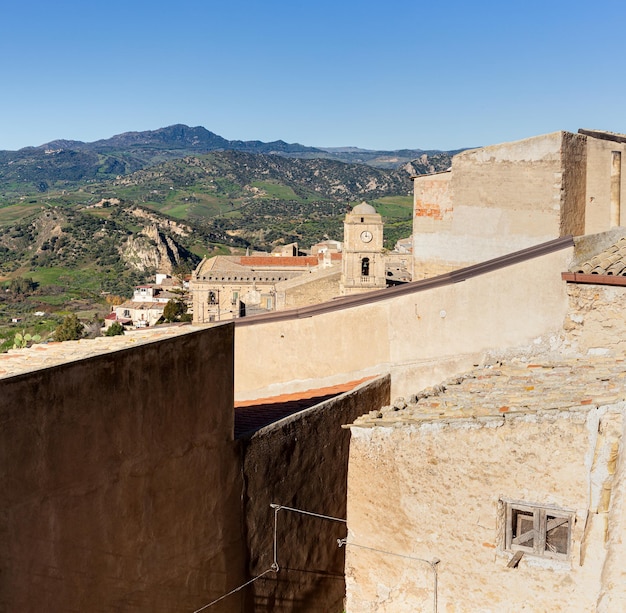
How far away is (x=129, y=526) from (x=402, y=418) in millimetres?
2396

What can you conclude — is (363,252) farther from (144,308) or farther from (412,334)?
(412,334)

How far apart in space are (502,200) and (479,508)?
5.91 m

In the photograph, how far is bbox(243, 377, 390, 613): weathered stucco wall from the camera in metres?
7.34

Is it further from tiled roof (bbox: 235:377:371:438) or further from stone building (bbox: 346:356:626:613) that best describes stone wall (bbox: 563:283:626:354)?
tiled roof (bbox: 235:377:371:438)

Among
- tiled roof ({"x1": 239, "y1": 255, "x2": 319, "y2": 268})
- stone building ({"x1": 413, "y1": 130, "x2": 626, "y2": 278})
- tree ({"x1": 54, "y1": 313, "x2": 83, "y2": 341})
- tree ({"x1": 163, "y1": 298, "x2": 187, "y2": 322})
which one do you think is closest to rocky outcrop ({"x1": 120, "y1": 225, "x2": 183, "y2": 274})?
tiled roof ({"x1": 239, "y1": 255, "x2": 319, "y2": 268})

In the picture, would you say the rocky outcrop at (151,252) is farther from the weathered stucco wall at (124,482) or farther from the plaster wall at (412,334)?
the weathered stucco wall at (124,482)

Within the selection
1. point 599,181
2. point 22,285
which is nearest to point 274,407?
point 599,181

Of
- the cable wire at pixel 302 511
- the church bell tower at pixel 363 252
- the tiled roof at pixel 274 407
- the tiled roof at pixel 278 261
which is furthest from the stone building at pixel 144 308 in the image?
the cable wire at pixel 302 511

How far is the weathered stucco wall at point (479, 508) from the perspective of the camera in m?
5.89

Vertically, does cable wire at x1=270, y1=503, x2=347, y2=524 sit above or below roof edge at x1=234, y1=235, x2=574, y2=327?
below

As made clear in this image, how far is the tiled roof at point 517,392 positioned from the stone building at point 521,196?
304cm

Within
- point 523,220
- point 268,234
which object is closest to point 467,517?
point 523,220

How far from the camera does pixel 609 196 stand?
11.4 metres

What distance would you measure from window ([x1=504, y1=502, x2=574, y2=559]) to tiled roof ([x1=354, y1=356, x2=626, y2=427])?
76cm
